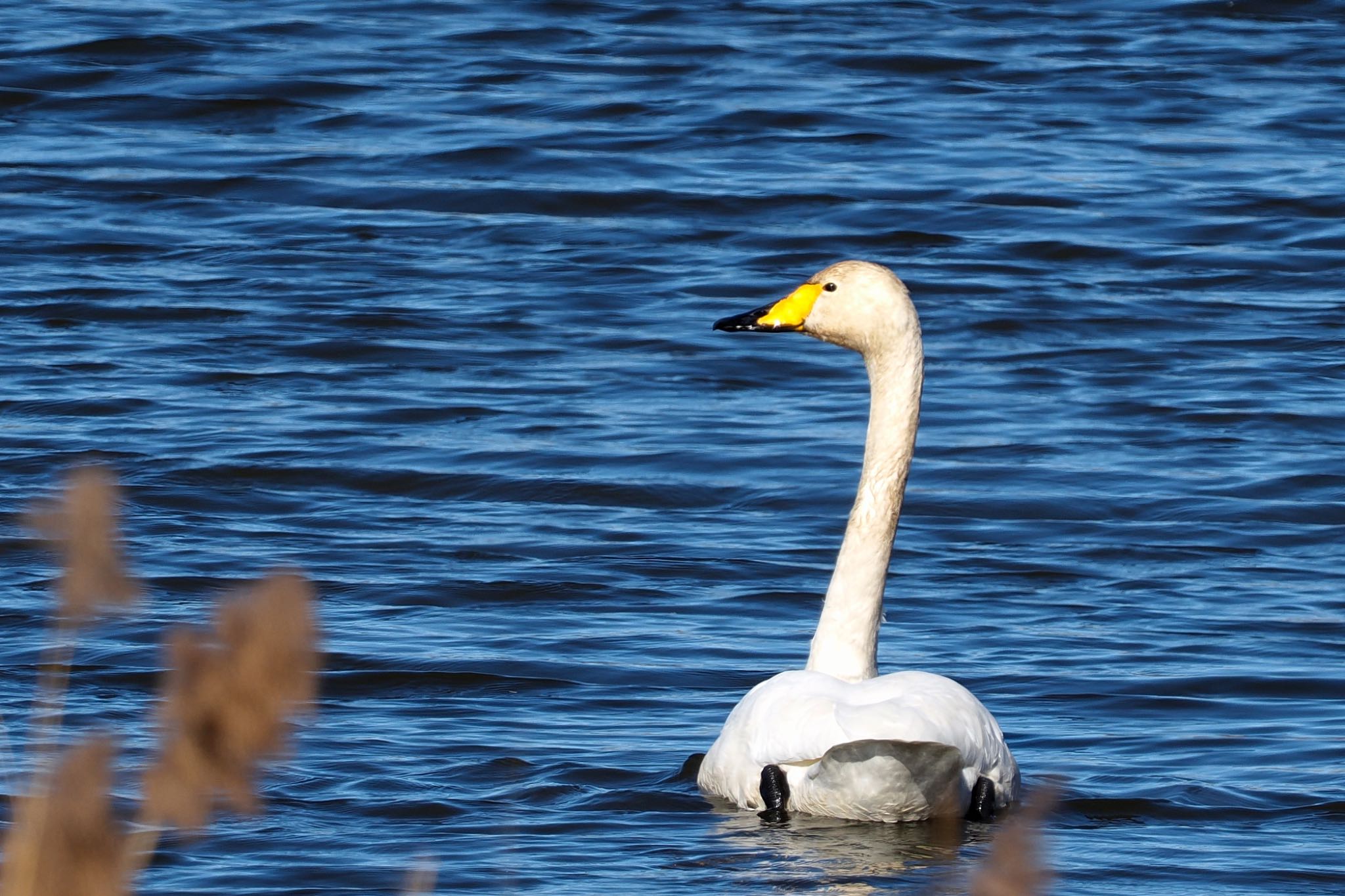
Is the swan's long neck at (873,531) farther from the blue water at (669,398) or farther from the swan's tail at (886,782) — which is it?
the swan's tail at (886,782)

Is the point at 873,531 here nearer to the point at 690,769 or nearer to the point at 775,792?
the point at 690,769

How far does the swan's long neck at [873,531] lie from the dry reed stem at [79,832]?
433 cm

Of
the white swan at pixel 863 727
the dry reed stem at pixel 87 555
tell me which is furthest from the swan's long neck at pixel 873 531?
the dry reed stem at pixel 87 555

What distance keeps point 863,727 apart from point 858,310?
1.69 meters

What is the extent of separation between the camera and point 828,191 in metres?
15.2

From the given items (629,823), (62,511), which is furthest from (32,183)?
(62,511)

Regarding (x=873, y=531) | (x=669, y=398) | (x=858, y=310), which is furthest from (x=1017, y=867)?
(x=669, y=398)

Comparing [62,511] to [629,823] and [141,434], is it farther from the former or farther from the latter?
[141,434]

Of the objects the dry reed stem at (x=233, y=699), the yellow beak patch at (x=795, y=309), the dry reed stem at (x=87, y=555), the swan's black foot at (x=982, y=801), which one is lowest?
the swan's black foot at (x=982, y=801)

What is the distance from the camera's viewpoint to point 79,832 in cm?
180

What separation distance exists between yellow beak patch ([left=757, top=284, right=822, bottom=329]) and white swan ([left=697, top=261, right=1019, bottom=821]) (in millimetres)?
92

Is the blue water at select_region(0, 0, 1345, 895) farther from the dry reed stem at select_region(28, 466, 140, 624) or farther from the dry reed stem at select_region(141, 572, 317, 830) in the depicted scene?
the dry reed stem at select_region(141, 572, 317, 830)

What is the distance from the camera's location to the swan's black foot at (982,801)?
5.38 m

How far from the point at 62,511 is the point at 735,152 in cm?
1429
